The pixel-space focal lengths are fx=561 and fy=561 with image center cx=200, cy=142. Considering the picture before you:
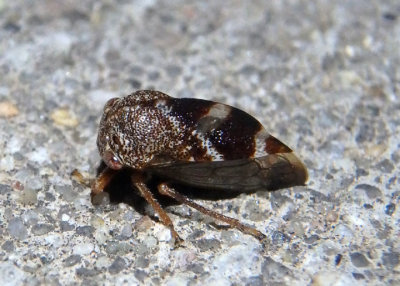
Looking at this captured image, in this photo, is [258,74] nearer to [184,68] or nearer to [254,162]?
[184,68]

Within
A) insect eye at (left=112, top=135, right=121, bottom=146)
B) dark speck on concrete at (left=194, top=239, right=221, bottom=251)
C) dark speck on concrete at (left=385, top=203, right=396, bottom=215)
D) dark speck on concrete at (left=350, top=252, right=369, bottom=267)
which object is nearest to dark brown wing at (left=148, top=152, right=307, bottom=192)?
insect eye at (left=112, top=135, right=121, bottom=146)

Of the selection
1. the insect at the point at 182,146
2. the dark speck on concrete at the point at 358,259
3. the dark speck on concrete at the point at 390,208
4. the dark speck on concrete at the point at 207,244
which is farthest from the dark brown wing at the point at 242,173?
the dark speck on concrete at the point at 358,259

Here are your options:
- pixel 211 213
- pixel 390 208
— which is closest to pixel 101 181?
pixel 211 213

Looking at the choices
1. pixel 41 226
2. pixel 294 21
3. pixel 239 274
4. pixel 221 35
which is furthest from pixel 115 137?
pixel 294 21

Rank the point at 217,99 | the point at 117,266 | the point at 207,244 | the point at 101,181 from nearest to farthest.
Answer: the point at 117,266, the point at 207,244, the point at 101,181, the point at 217,99

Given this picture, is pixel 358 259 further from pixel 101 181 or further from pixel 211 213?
pixel 101 181
